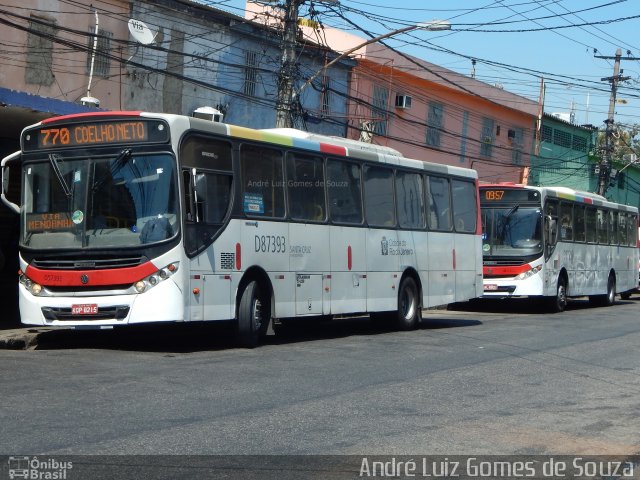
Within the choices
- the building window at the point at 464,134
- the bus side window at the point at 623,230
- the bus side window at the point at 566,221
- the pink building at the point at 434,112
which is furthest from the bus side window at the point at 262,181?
the building window at the point at 464,134

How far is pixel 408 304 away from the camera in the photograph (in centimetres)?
1934

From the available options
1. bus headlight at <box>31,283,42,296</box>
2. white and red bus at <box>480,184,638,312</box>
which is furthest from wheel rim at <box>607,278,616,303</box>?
bus headlight at <box>31,283,42,296</box>

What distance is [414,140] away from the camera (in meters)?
41.4

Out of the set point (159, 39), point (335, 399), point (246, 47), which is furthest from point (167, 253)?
point (246, 47)

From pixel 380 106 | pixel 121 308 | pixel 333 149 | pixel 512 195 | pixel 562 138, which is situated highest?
pixel 562 138

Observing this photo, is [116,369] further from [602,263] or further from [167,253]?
[602,263]

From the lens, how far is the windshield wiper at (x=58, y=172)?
1359 centimetres

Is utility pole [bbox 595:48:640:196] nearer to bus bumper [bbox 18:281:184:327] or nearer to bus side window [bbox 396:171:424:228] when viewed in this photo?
bus side window [bbox 396:171:424:228]

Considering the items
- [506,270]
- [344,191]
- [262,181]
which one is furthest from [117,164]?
[506,270]

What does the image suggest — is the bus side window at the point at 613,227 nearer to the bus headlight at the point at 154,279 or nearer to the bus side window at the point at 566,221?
the bus side window at the point at 566,221

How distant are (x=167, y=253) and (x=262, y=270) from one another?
2.03m

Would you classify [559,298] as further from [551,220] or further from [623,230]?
[623,230]

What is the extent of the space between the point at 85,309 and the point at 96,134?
226cm

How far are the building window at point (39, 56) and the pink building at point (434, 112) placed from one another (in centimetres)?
1034
